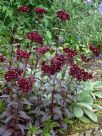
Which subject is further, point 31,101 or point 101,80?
point 101,80

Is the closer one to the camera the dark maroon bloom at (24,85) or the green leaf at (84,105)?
the dark maroon bloom at (24,85)

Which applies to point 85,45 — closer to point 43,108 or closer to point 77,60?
point 77,60

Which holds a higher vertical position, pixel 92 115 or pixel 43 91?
pixel 43 91

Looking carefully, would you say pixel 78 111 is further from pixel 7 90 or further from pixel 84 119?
pixel 7 90

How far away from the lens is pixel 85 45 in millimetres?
8055

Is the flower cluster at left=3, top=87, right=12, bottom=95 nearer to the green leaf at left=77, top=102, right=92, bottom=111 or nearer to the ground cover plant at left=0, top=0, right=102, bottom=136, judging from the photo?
the ground cover plant at left=0, top=0, right=102, bottom=136

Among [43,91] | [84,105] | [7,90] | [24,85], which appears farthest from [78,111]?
[24,85]

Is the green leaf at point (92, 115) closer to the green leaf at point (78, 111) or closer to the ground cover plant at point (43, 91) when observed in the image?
the ground cover plant at point (43, 91)

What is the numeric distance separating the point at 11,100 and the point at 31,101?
1.06ft

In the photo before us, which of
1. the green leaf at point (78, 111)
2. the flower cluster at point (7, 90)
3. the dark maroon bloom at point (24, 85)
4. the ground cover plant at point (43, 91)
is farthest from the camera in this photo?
the green leaf at point (78, 111)

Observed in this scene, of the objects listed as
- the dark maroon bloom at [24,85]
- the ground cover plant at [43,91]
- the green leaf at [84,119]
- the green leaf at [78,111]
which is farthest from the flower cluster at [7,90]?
the green leaf at [84,119]

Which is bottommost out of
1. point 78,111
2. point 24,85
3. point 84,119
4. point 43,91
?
point 84,119

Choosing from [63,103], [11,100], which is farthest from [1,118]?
[63,103]

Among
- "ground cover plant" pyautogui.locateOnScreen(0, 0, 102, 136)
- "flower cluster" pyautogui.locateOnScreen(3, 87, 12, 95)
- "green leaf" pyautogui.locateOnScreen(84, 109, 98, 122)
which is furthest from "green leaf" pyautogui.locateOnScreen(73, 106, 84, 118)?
"flower cluster" pyautogui.locateOnScreen(3, 87, 12, 95)
